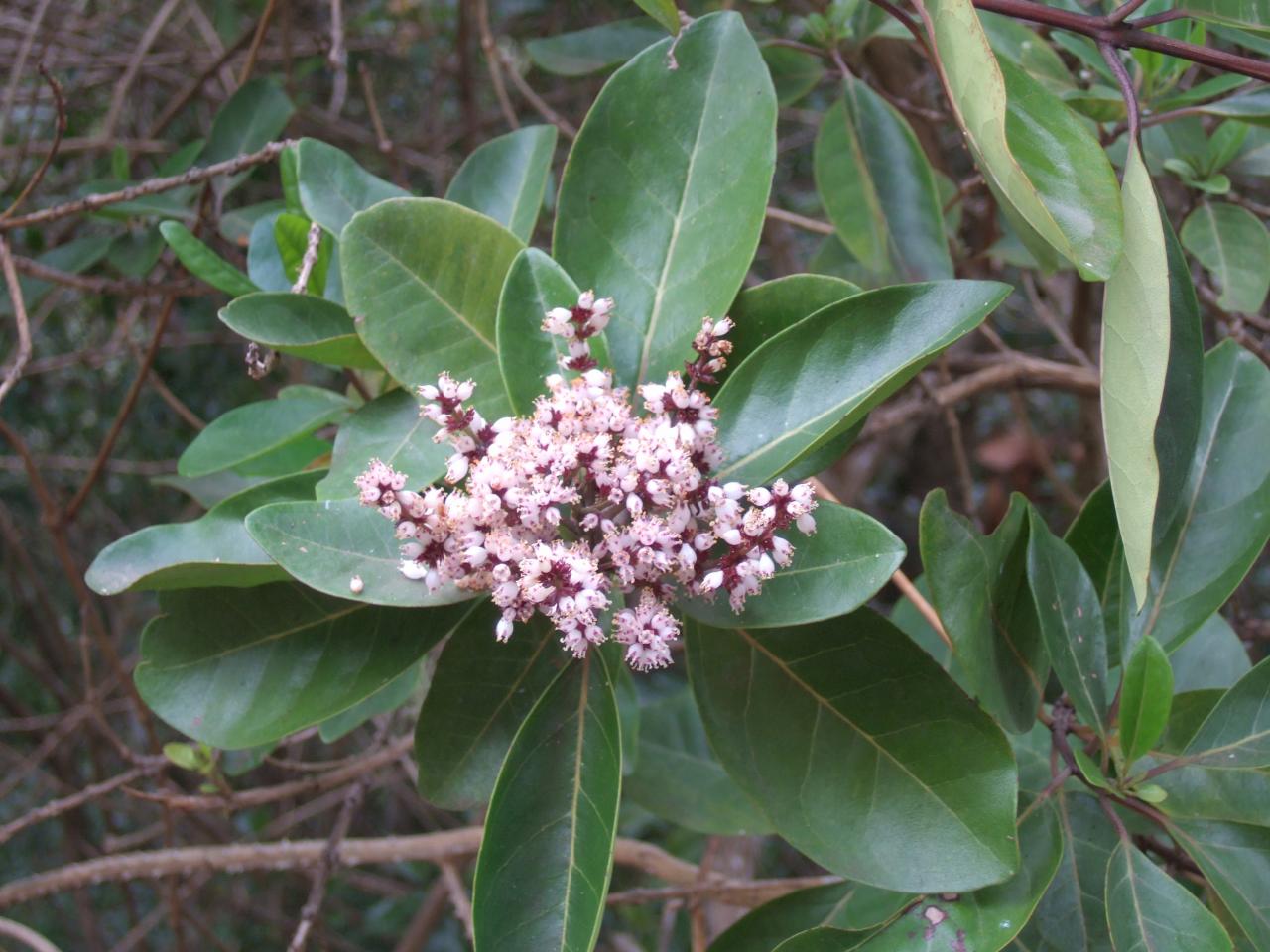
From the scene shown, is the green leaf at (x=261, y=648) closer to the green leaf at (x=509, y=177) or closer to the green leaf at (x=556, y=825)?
the green leaf at (x=556, y=825)

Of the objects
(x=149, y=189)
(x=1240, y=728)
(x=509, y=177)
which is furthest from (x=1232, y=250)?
(x=149, y=189)

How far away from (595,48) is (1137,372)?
129 cm

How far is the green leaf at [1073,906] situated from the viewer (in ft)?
3.66

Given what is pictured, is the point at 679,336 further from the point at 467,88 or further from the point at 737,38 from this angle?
the point at 467,88

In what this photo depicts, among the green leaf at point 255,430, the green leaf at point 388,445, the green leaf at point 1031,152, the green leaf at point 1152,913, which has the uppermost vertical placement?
the green leaf at point 1031,152

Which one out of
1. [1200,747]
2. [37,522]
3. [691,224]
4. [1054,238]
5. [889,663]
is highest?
[1054,238]

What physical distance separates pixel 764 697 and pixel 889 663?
0.42 ft

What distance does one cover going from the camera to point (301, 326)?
3.93 ft

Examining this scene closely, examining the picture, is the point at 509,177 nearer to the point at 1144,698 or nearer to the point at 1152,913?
the point at 1144,698

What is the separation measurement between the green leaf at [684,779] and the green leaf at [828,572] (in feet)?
2.33

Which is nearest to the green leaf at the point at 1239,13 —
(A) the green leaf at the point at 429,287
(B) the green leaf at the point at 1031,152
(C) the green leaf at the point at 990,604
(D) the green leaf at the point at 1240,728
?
(B) the green leaf at the point at 1031,152

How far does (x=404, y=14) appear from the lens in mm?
3105

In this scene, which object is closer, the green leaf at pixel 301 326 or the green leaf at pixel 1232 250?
the green leaf at pixel 301 326

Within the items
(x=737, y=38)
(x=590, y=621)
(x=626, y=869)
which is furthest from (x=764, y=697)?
(x=626, y=869)
